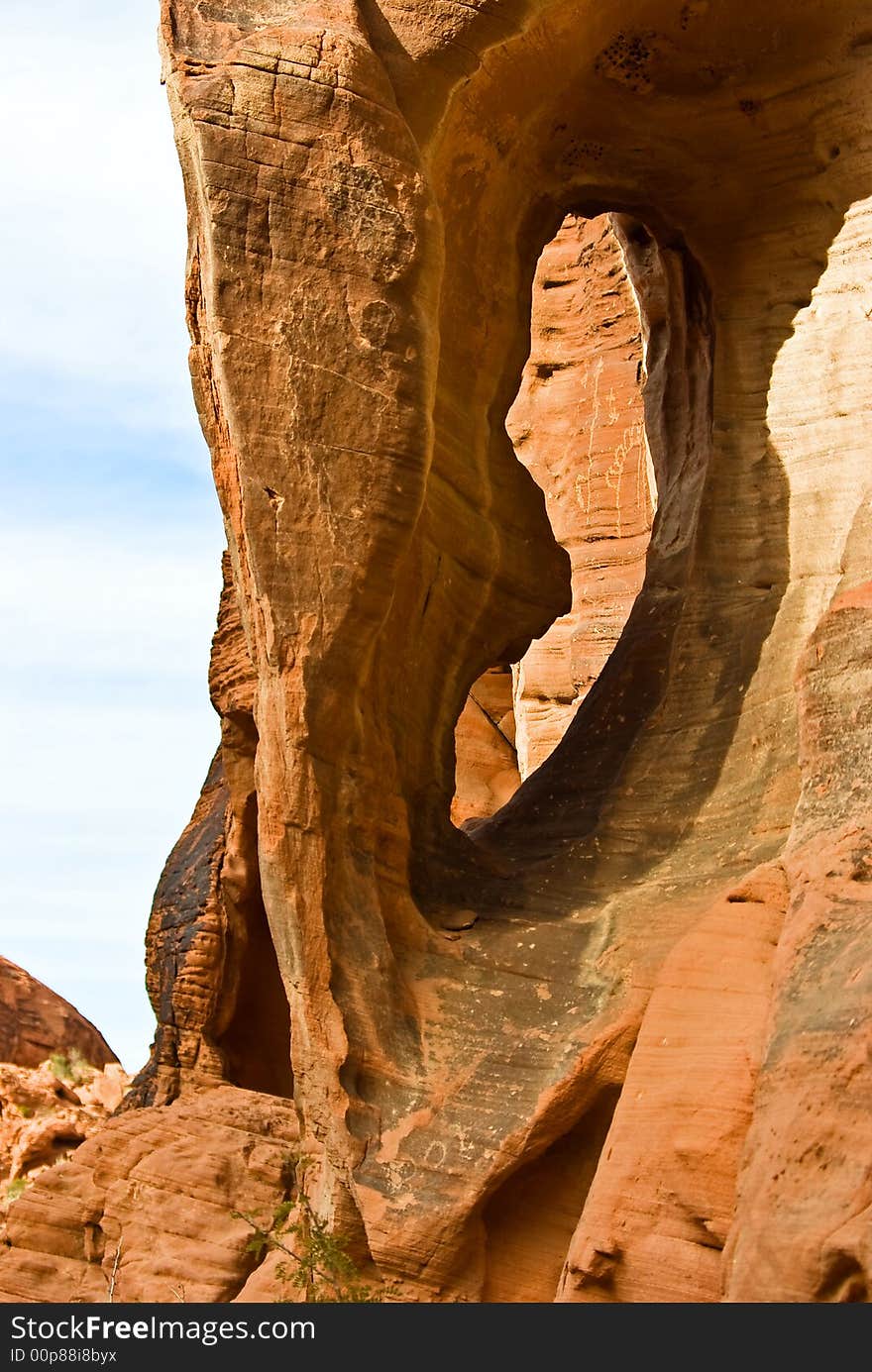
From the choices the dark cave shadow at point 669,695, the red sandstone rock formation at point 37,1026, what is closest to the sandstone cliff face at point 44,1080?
the red sandstone rock formation at point 37,1026

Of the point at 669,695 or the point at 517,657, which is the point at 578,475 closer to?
the point at 517,657

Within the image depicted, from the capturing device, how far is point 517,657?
10.0 metres

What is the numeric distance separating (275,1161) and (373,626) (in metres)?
2.67

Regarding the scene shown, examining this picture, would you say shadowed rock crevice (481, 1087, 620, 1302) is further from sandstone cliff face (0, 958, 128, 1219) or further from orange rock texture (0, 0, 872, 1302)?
sandstone cliff face (0, 958, 128, 1219)

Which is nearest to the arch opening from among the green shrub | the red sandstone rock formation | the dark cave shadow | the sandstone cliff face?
the sandstone cliff face

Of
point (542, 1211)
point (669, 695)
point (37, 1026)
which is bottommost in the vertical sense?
point (542, 1211)

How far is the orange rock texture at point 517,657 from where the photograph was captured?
750cm

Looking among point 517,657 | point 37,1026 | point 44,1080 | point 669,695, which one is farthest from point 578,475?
point 37,1026

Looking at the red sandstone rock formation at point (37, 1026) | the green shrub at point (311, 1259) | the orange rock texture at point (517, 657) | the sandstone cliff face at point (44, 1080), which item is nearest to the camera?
the orange rock texture at point (517, 657)

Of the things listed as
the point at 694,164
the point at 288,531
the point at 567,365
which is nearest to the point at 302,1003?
the point at 288,531

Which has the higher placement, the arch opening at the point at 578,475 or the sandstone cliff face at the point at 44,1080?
the arch opening at the point at 578,475

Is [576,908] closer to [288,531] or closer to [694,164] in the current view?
[288,531]

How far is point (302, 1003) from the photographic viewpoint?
27.6 ft

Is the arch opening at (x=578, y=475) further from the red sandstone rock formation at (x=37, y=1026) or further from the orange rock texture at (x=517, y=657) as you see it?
the red sandstone rock formation at (x=37, y=1026)
